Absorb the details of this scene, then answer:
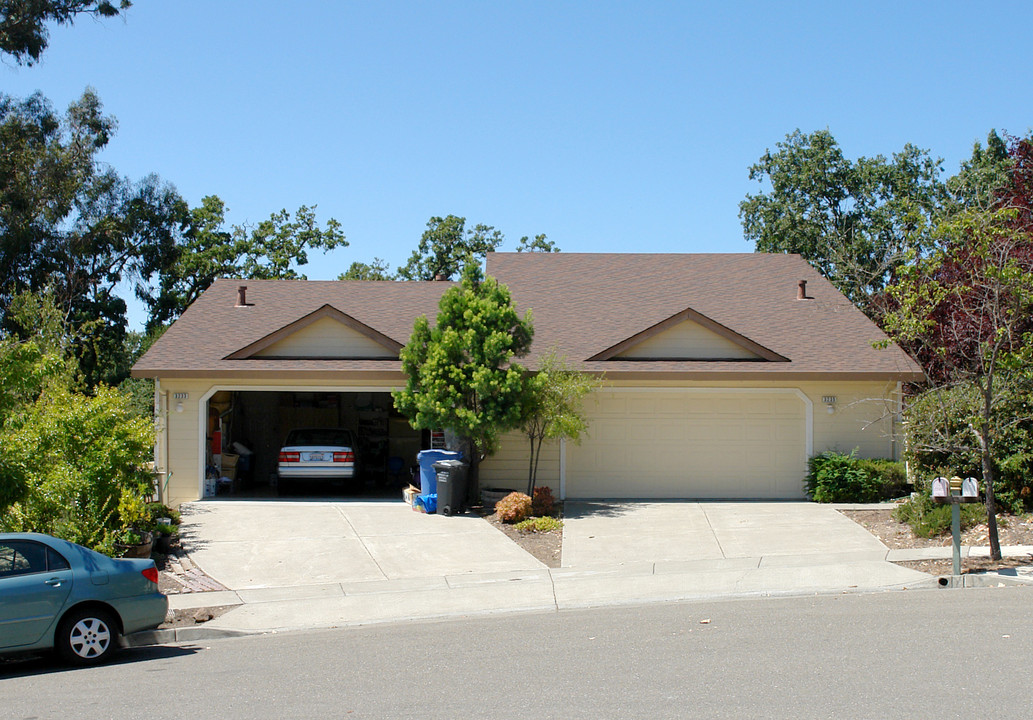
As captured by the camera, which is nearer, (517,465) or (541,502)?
(541,502)

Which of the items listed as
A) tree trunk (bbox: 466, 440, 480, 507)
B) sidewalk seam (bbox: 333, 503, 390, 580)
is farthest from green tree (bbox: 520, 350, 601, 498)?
sidewalk seam (bbox: 333, 503, 390, 580)

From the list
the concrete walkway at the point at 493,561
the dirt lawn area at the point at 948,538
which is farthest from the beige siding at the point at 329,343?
the dirt lawn area at the point at 948,538

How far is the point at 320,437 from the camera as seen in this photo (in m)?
20.1

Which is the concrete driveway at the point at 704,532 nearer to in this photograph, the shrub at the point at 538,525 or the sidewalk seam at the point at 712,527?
the sidewalk seam at the point at 712,527

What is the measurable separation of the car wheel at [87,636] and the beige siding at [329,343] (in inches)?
411

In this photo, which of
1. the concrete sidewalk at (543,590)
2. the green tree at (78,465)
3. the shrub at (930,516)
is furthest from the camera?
the shrub at (930,516)

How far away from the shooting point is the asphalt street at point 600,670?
6.57 metres

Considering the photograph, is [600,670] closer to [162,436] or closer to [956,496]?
[956,496]

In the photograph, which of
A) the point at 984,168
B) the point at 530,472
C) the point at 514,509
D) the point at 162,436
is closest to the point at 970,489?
the point at 514,509

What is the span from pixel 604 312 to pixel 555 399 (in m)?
4.78

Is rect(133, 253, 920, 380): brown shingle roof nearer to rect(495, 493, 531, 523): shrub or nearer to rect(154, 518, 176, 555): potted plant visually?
rect(495, 493, 531, 523): shrub

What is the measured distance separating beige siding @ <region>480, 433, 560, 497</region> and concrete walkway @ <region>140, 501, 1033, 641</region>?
124 cm

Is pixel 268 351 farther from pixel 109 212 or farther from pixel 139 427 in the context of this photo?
pixel 109 212

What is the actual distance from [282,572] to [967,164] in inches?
1301
